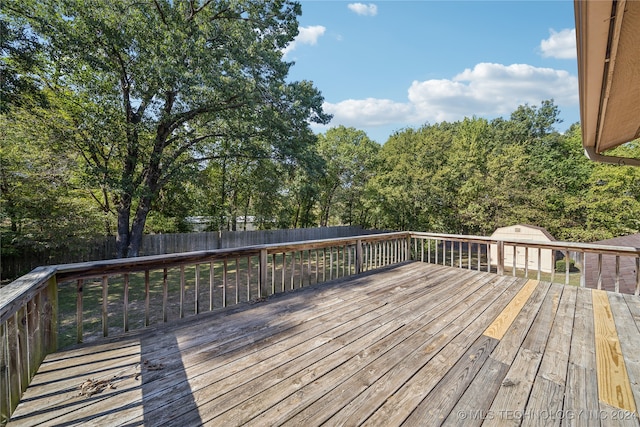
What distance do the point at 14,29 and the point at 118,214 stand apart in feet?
17.1

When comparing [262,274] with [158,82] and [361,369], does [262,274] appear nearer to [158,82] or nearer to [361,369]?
[361,369]

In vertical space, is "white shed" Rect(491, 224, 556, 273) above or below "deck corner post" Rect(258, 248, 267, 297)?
below

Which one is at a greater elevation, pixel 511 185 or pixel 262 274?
pixel 511 185

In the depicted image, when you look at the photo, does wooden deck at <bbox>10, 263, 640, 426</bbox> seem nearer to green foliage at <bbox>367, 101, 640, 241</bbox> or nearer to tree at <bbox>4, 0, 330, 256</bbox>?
tree at <bbox>4, 0, 330, 256</bbox>

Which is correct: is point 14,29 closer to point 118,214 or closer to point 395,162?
point 118,214

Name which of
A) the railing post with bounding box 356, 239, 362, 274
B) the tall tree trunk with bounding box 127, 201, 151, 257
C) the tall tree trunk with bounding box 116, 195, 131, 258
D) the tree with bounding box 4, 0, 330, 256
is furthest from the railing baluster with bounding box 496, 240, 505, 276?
the tall tree trunk with bounding box 116, 195, 131, 258

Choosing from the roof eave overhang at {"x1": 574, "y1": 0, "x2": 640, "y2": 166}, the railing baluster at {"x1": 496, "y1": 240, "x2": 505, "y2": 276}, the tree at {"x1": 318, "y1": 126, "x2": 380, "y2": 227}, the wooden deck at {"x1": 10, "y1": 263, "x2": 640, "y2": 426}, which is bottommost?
the wooden deck at {"x1": 10, "y1": 263, "x2": 640, "y2": 426}

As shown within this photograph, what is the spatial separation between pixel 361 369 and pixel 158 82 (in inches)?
353

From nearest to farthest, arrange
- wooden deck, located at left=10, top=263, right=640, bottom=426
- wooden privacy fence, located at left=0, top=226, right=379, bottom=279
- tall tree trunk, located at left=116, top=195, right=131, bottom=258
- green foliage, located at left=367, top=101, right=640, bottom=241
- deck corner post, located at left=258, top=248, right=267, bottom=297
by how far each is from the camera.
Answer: wooden deck, located at left=10, top=263, right=640, bottom=426 → deck corner post, located at left=258, top=248, right=267, bottom=297 → wooden privacy fence, located at left=0, top=226, right=379, bottom=279 → tall tree trunk, located at left=116, top=195, right=131, bottom=258 → green foliage, located at left=367, top=101, right=640, bottom=241

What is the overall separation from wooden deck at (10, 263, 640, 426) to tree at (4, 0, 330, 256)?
734 centimetres

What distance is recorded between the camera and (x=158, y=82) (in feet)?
25.1

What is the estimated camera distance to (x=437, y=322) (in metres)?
2.63

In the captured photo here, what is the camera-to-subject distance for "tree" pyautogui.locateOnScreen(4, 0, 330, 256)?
7.23 meters

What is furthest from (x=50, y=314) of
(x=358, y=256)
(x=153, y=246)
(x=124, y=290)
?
(x=153, y=246)
